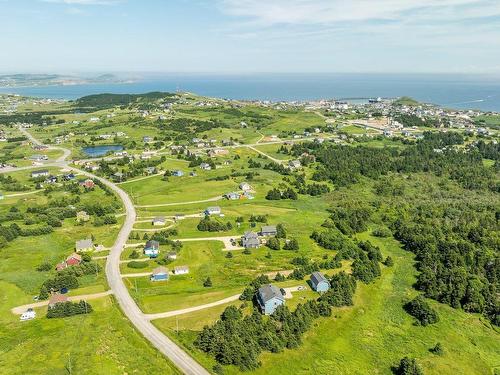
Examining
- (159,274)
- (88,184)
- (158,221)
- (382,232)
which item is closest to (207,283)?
(159,274)

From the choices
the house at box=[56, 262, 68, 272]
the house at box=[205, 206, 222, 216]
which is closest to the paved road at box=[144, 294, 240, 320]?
the house at box=[56, 262, 68, 272]

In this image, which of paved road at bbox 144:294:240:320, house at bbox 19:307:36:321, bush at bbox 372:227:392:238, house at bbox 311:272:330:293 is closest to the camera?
house at bbox 19:307:36:321

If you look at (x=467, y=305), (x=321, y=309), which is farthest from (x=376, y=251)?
(x=321, y=309)

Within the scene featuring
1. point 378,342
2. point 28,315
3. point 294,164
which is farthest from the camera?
point 294,164

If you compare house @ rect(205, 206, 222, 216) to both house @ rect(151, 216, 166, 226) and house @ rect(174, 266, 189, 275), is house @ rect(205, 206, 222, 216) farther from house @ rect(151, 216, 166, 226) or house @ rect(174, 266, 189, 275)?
house @ rect(174, 266, 189, 275)

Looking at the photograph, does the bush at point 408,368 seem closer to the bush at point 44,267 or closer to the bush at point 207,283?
the bush at point 207,283

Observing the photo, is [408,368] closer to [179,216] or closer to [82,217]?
[179,216]

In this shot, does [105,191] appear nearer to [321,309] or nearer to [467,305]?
[321,309]
